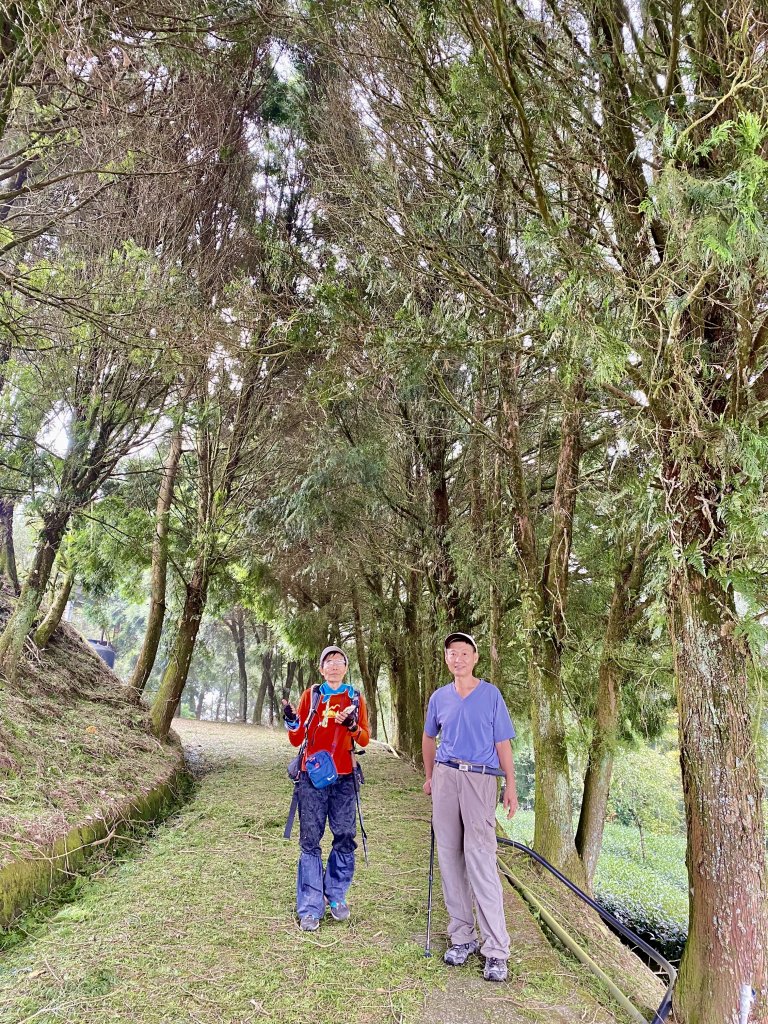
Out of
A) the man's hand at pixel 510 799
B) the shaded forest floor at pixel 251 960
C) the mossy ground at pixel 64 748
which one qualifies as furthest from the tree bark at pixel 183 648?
the man's hand at pixel 510 799

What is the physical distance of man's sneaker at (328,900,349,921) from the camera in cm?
355

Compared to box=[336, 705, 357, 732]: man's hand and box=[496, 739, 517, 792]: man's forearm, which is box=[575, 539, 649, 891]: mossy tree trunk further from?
box=[336, 705, 357, 732]: man's hand

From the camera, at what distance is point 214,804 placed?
6.80 m

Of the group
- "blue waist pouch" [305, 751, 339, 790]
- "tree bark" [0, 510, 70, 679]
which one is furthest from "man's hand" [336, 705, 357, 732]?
"tree bark" [0, 510, 70, 679]

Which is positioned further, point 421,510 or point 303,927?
point 421,510

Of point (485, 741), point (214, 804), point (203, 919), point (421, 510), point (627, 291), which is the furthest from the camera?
point (421, 510)

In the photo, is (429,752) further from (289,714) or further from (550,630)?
(550,630)

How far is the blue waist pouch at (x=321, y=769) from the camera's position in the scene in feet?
11.7

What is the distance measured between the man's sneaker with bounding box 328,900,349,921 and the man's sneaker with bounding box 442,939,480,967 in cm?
71

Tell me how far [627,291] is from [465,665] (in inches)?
87.6

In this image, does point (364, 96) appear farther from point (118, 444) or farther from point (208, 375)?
point (118, 444)

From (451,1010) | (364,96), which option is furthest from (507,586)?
(364,96)

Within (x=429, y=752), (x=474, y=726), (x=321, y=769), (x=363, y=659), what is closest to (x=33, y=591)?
(x=321, y=769)

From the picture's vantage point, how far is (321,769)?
3590 mm
